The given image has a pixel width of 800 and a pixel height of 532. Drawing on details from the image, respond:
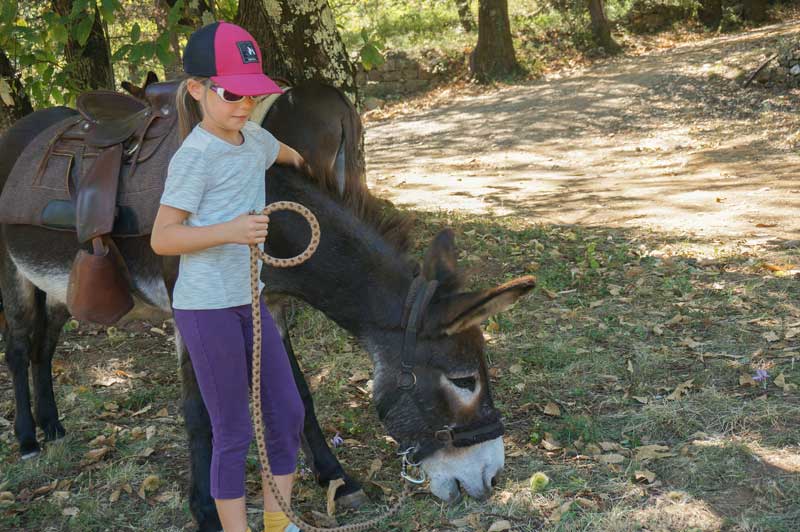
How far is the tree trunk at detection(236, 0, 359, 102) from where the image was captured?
5.68 m

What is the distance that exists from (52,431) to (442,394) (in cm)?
248

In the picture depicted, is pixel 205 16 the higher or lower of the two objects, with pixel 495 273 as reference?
higher

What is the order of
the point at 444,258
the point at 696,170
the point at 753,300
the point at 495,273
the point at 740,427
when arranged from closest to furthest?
1. the point at 444,258
2. the point at 740,427
3. the point at 753,300
4. the point at 495,273
5. the point at 696,170

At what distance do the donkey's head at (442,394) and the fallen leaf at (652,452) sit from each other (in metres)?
1.00

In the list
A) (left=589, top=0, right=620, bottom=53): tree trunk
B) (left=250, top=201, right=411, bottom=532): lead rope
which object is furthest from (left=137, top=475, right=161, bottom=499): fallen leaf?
(left=589, top=0, right=620, bottom=53): tree trunk

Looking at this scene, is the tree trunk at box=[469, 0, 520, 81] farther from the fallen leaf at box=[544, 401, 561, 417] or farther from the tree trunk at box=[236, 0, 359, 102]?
the fallen leaf at box=[544, 401, 561, 417]

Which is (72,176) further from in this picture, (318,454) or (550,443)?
(550,443)

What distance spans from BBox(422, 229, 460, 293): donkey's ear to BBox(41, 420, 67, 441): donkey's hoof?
2484 mm

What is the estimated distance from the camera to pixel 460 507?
11.2 ft

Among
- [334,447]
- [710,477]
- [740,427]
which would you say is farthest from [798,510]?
[334,447]

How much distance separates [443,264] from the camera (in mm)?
3148

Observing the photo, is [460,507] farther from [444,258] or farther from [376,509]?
[444,258]

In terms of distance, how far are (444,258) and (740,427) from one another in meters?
1.88

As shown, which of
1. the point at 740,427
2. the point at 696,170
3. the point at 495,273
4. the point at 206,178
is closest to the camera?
the point at 206,178
